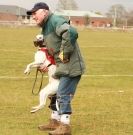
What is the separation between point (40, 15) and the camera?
7.63 meters

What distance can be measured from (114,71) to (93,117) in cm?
951

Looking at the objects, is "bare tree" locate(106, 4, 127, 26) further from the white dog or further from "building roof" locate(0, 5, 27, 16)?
the white dog

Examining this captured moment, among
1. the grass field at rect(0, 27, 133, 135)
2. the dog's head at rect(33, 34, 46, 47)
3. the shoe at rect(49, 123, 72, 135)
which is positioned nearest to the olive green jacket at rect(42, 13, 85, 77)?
the dog's head at rect(33, 34, 46, 47)

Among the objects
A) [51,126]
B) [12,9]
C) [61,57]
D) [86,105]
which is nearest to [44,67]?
[61,57]

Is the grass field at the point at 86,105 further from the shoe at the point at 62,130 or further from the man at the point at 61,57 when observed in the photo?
the man at the point at 61,57

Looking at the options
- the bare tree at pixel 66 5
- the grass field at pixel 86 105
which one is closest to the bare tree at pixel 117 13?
the bare tree at pixel 66 5

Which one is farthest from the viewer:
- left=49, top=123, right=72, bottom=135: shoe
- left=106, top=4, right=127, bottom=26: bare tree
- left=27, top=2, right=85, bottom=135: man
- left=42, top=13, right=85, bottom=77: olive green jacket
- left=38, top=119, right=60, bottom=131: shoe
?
left=106, top=4, right=127, bottom=26: bare tree

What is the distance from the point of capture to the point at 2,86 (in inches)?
532

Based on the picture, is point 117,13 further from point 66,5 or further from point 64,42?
point 64,42

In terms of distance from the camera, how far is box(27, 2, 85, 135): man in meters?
7.55

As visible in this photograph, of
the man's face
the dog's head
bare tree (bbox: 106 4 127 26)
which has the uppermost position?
the man's face

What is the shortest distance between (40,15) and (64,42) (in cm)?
61

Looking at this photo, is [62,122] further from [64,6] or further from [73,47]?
[64,6]

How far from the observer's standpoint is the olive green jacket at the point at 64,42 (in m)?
7.38
